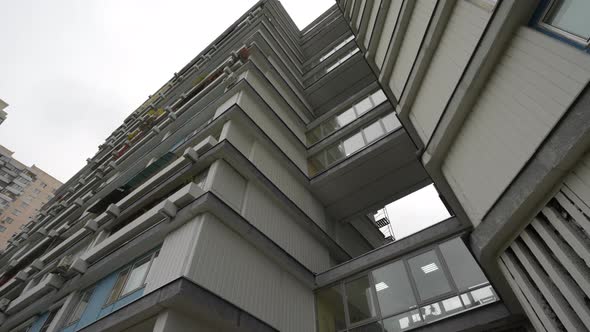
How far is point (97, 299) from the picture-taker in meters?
10.5

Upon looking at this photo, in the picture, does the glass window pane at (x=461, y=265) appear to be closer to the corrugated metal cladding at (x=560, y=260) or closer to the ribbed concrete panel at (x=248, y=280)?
the corrugated metal cladding at (x=560, y=260)

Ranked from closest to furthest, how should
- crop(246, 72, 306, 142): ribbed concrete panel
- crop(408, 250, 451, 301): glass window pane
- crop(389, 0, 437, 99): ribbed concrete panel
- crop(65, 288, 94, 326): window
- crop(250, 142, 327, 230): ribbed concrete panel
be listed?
crop(389, 0, 437, 99): ribbed concrete panel < crop(408, 250, 451, 301): glass window pane < crop(65, 288, 94, 326): window < crop(250, 142, 327, 230): ribbed concrete panel < crop(246, 72, 306, 142): ribbed concrete panel

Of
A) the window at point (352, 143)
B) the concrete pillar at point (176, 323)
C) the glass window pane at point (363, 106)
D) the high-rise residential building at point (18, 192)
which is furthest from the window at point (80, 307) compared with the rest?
the high-rise residential building at point (18, 192)

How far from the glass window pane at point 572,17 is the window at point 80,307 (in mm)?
14861

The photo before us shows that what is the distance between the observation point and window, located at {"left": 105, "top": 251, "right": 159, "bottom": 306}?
939 centimetres

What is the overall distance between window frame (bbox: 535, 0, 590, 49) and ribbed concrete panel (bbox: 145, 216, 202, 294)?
345 inches

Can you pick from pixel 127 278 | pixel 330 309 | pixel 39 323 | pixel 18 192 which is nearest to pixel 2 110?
pixel 18 192

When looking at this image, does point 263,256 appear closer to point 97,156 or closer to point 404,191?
point 404,191

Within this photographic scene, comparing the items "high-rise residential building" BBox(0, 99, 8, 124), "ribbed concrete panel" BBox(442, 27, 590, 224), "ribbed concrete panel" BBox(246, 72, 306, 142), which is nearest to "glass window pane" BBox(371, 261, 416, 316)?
"ribbed concrete panel" BBox(442, 27, 590, 224)

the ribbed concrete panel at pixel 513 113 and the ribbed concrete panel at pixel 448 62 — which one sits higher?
the ribbed concrete panel at pixel 448 62

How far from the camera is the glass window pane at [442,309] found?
26.1ft

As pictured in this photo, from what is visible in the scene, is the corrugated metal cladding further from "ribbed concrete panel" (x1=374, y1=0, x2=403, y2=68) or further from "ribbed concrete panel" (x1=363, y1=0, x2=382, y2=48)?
"ribbed concrete panel" (x1=363, y1=0, x2=382, y2=48)

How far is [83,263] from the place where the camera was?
11523 mm

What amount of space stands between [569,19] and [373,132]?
1188 cm
